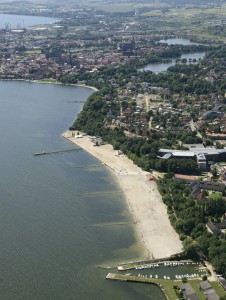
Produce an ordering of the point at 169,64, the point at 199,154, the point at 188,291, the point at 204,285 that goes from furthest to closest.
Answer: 1. the point at 169,64
2. the point at 199,154
3. the point at 204,285
4. the point at 188,291

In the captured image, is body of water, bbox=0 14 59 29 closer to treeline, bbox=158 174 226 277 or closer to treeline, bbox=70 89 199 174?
treeline, bbox=70 89 199 174

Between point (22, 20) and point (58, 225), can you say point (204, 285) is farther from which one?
point (22, 20)

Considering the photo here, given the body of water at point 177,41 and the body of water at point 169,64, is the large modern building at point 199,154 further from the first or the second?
the body of water at point 177,41

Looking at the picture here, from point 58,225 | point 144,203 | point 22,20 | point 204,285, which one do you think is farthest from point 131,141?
point 22,20

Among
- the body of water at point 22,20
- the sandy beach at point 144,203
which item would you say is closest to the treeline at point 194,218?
the sandy beach at point 144,203

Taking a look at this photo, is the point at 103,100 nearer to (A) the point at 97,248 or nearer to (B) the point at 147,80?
(B) the point at 147,80

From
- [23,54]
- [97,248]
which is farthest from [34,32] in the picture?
[97,248]
